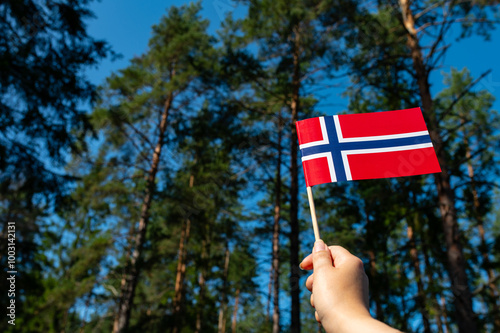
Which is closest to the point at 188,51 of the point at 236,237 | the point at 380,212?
the point at 236,237

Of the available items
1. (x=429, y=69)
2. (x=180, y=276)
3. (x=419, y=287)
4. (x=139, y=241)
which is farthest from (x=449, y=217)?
(x=180, y=276)

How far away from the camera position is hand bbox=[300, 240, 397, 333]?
3.18 ft

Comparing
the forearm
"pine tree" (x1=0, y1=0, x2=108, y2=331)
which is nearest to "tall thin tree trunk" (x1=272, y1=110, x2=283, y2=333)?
"pine tree" (x1=0, y1=0, x2=108, y2=331)

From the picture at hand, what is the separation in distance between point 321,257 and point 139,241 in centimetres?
991

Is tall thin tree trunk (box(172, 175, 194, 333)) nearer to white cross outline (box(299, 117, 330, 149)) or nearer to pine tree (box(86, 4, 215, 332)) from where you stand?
pine tree (box(86, 4, 215, 332))

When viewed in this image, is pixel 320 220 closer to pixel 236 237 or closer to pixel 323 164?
pixel 236 237

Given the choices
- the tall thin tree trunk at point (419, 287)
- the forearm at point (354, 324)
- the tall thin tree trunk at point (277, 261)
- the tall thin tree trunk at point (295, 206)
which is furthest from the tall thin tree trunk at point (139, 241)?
the forearm at point (354, 324)

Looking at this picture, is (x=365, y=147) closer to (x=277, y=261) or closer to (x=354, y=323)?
(x=354, y=323)

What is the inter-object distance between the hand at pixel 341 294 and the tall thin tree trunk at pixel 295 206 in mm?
6533

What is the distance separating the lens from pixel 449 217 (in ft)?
17.8

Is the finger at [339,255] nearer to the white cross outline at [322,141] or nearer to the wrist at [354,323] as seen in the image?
the wrist at [354,323]

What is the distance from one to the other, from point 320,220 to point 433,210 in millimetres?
6415

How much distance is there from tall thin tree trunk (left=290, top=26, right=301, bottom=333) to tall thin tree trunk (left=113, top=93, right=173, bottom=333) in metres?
4.80

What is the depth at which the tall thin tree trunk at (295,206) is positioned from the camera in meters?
7.63
